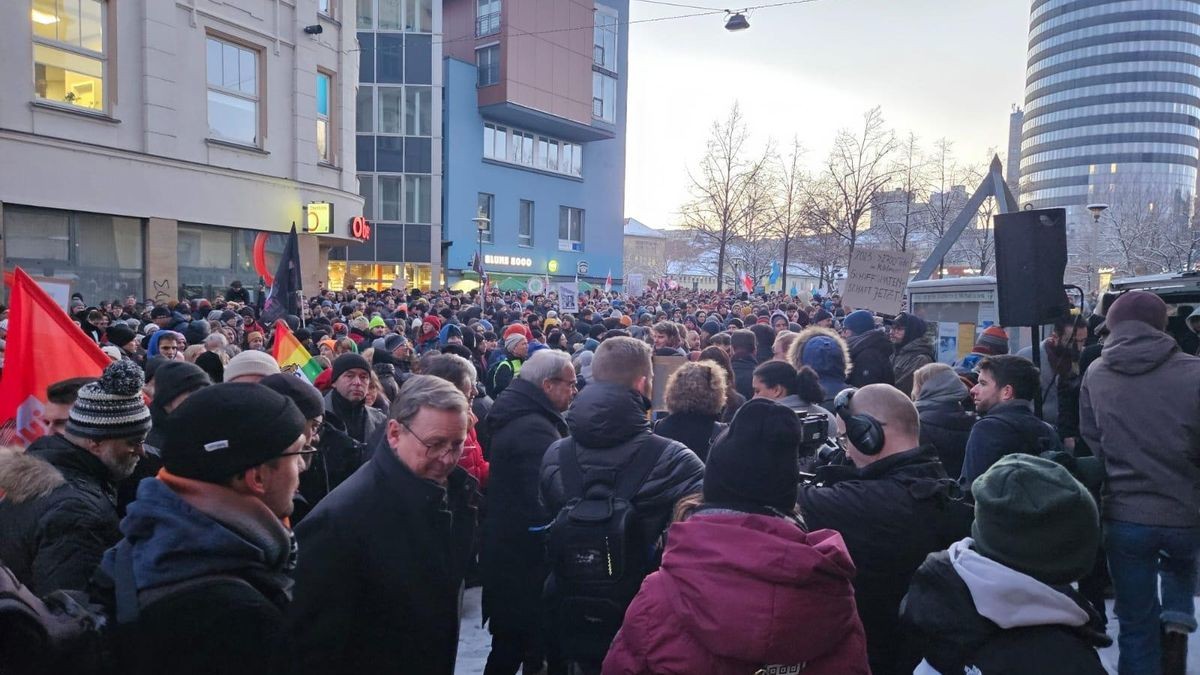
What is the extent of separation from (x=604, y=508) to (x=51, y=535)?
6.26 feet

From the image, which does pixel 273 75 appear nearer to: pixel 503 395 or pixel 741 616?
pixel 503 395

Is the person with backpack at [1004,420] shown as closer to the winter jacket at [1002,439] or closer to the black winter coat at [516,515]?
the winter jacket at [1002,439]

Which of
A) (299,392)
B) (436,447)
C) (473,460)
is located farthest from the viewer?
(473,460)

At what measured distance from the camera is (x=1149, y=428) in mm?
3787

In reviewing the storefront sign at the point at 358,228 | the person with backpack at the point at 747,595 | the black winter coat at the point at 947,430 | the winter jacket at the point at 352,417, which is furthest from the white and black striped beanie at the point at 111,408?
the storefront sign at the point at 358,228

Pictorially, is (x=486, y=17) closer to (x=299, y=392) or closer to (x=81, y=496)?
(x=299, y=392)

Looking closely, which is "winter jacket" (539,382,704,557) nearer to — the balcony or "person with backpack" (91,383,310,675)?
"person with backpack" (91,383,310,675)

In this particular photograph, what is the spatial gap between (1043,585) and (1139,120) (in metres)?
134

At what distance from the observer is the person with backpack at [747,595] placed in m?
1.92

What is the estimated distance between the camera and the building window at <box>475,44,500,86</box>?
137ft

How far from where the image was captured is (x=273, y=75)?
2148 cm

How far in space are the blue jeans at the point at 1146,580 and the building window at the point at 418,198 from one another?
126ft

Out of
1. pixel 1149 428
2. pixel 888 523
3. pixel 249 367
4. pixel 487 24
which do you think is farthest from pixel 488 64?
pixel 888 523

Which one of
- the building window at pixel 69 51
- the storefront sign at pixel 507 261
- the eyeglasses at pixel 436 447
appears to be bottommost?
the eyeglasses at pixel 436 447
